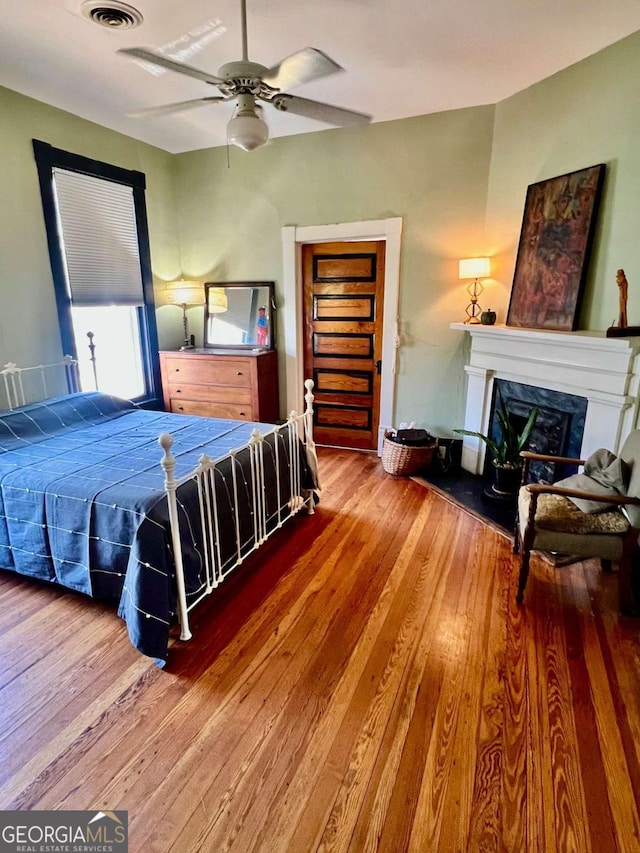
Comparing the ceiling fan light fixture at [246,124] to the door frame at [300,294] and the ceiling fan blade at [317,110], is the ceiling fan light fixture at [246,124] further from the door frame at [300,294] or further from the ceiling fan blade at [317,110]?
the door frame at [300,294]

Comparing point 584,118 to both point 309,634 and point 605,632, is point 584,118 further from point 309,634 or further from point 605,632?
point 309,634

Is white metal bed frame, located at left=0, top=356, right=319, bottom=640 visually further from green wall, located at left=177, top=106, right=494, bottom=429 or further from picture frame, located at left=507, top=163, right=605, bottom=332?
picture frame, located at left=507, top=163, right=605, bottom=332

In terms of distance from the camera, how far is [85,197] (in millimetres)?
3770

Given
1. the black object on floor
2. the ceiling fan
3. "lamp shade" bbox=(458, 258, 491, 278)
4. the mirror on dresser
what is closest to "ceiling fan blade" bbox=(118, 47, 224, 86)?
the ceiling fan

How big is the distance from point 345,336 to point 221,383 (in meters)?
1.34

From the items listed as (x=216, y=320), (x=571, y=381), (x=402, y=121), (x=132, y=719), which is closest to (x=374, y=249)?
(x=402, y=121)

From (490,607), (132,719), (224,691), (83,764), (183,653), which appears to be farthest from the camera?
(490,607)

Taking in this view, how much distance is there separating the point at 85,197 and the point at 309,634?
385cm

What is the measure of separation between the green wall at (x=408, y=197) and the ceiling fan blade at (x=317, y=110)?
1673 millimetres

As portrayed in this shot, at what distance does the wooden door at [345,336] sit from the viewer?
439 centimetres

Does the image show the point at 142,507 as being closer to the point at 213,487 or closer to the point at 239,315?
the point at 213,487

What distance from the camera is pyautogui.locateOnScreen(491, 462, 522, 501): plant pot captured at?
3.35 metres

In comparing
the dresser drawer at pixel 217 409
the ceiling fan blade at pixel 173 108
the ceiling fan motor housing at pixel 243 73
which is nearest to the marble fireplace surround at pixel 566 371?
the dresser drawer at pixel 217 409

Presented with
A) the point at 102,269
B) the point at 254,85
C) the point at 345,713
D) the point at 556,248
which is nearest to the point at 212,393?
the point at 102,269
